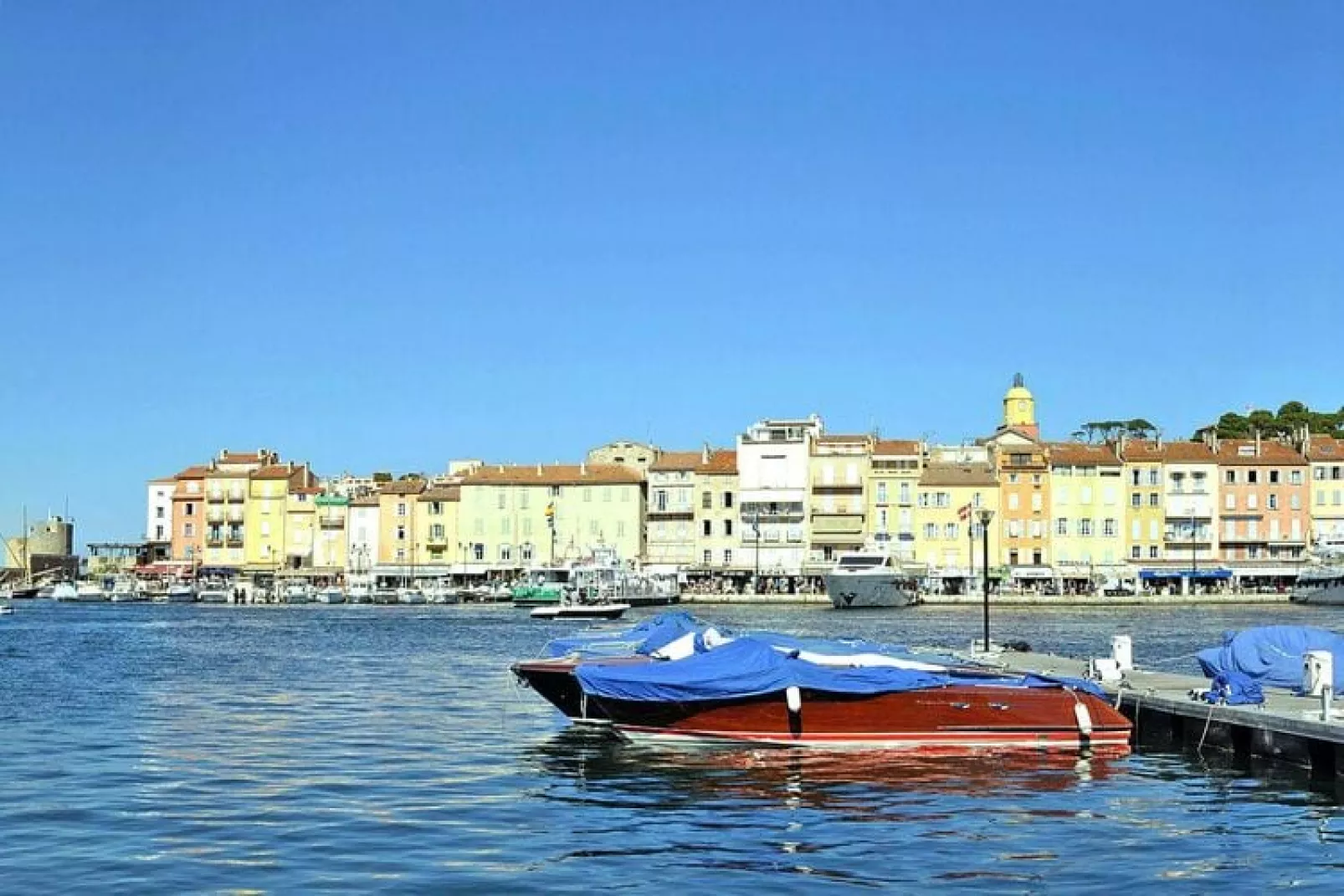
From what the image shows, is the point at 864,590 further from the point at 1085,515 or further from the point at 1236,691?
the point at 1236,691

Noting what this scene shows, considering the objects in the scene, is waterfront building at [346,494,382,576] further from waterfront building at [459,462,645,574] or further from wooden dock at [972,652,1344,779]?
wooden dock at [972,652,1344,779]

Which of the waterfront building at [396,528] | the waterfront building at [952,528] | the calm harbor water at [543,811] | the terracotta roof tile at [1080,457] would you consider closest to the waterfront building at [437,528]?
the waterfront building at [396,528]

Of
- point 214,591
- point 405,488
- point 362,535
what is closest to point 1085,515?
point 405,488

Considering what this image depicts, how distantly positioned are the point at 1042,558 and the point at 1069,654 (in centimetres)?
7306

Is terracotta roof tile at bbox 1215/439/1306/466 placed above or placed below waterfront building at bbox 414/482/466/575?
above

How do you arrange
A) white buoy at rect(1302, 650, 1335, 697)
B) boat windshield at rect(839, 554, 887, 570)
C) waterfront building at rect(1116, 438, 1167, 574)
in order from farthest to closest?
1. waterfront building at rect(1116, 438, 1167, 574)
2. boat windshield at rect(839, 554, 887, 570)
3. white buoy at rect(1302, 650, 1335, 697)

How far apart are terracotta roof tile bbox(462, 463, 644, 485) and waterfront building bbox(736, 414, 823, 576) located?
993 centimetres

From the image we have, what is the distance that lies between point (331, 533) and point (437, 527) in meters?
10.6

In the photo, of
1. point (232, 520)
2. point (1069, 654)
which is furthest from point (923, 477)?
point (1069, 654)

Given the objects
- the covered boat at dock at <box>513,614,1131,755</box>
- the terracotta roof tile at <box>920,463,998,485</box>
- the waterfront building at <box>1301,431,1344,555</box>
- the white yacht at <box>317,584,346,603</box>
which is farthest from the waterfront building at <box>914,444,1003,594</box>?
the covered boat at dock at <box>513,614,1131,755</box>

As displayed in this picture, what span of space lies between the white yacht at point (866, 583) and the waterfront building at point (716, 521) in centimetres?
1950

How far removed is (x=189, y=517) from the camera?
15100 cm

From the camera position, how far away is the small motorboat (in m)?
101

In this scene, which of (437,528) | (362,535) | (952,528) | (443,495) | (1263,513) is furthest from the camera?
(362,535)
